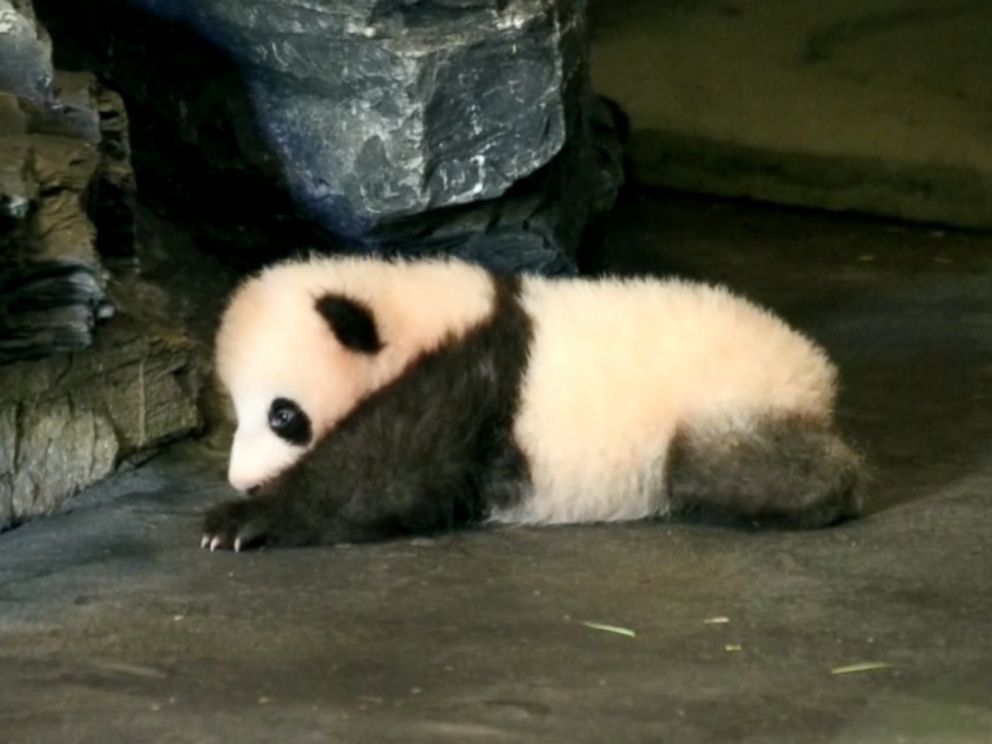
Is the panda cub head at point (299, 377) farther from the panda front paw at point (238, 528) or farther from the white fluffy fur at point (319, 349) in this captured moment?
the panda front paw at point (238, 528)

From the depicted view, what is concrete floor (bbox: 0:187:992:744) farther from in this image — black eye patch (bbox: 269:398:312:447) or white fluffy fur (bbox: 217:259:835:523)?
black eye patch (bbox: 269:398:312:447)

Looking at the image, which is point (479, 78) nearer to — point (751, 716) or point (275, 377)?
point (275, 377)

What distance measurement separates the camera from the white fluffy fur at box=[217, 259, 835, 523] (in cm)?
461

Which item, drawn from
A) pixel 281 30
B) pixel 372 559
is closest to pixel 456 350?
pixel 372 559

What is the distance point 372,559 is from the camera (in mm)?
4406

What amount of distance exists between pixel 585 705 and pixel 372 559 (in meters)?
1.10

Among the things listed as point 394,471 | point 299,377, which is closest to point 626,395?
point 394,471

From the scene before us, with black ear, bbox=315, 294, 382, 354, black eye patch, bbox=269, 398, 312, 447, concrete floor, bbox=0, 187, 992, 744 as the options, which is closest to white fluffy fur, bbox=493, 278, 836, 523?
concrete floor, bbox=0, 187, 992, 744

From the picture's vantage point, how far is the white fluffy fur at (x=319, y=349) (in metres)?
4.73

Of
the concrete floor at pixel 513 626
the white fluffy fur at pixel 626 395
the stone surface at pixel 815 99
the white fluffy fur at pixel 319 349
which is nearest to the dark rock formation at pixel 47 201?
the white fluffy fur at pixel 319 349

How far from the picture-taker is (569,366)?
464cm

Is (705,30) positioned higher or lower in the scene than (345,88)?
higher

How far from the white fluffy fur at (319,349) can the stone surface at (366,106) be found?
80cm

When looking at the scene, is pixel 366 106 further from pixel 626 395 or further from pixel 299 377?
pixel 626 395
